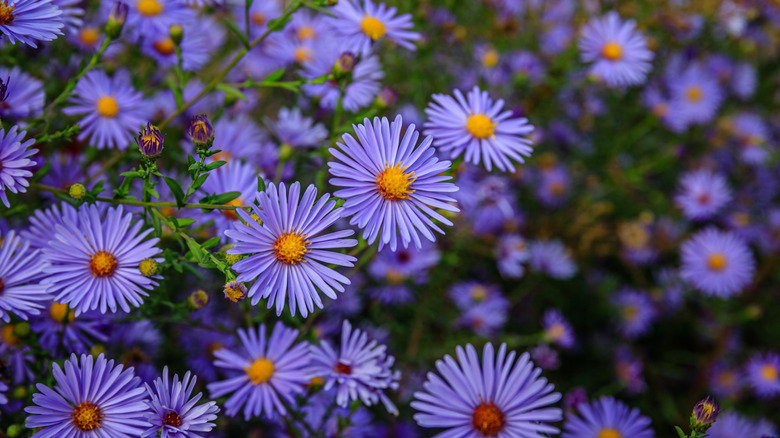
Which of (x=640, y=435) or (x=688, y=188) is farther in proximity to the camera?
(x=688, y=188)

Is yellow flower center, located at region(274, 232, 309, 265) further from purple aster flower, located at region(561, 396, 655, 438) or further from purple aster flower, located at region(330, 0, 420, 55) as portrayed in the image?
purple aster flower, located at region(561, 396, 655, 438)

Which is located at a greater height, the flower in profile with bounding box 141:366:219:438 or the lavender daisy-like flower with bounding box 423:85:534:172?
the lavender daisy-like flower with bounding box 423:85:534:172

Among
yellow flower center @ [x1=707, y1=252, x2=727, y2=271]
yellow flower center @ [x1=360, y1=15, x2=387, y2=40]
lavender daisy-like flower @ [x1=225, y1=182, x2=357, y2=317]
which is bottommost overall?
lavender daisy-like flower @ [x1=225, y1=182, x2=357, y2=317]

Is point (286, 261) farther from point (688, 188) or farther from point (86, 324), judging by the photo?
point (688, 188)

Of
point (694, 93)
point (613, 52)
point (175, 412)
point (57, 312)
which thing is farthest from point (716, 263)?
point (57, 312)

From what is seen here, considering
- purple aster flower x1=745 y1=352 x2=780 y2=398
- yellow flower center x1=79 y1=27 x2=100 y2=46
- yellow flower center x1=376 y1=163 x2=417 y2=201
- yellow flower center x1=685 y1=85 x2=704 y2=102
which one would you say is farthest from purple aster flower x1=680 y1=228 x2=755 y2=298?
yellow flower center x1=79 y1=27 x2=100 y2=46

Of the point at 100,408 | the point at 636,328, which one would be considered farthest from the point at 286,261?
the point at 636,328

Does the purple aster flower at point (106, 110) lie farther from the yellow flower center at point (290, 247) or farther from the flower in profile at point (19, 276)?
the yellow flower center at point (290, 247)
